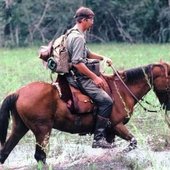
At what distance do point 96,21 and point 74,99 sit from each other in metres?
38.9

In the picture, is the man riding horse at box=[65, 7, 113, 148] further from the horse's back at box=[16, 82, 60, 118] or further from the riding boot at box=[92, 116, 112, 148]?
the horse's back at box=[16, 82, 60, 118]

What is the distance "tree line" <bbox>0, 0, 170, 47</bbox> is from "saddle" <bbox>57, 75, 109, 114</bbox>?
3640 cm

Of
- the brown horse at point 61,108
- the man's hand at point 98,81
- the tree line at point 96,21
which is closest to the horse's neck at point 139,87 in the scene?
the brown horse at point 61,108

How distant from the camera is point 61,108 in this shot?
8102 millimetres

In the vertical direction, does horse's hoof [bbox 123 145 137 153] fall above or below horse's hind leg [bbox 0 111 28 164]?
below

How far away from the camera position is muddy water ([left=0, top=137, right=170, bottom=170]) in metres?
7.95

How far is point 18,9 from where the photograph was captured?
44281mm

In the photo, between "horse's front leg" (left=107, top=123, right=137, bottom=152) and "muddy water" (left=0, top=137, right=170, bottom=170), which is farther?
"horse's front leg" (left=107, top=123, right=137, bottom=152)

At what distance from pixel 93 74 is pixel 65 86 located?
1.43ft

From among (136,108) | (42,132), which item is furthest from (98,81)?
(136,108)

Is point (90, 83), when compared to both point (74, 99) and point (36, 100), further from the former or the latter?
point (36, 100)

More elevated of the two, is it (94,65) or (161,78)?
(94,65)

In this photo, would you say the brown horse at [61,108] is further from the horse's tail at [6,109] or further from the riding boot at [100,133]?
the riding boot at [100,133]

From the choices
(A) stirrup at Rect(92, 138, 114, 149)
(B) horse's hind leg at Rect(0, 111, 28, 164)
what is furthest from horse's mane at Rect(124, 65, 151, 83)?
(B) horse's hind leg at Rect(0, 111, 28, 164)
